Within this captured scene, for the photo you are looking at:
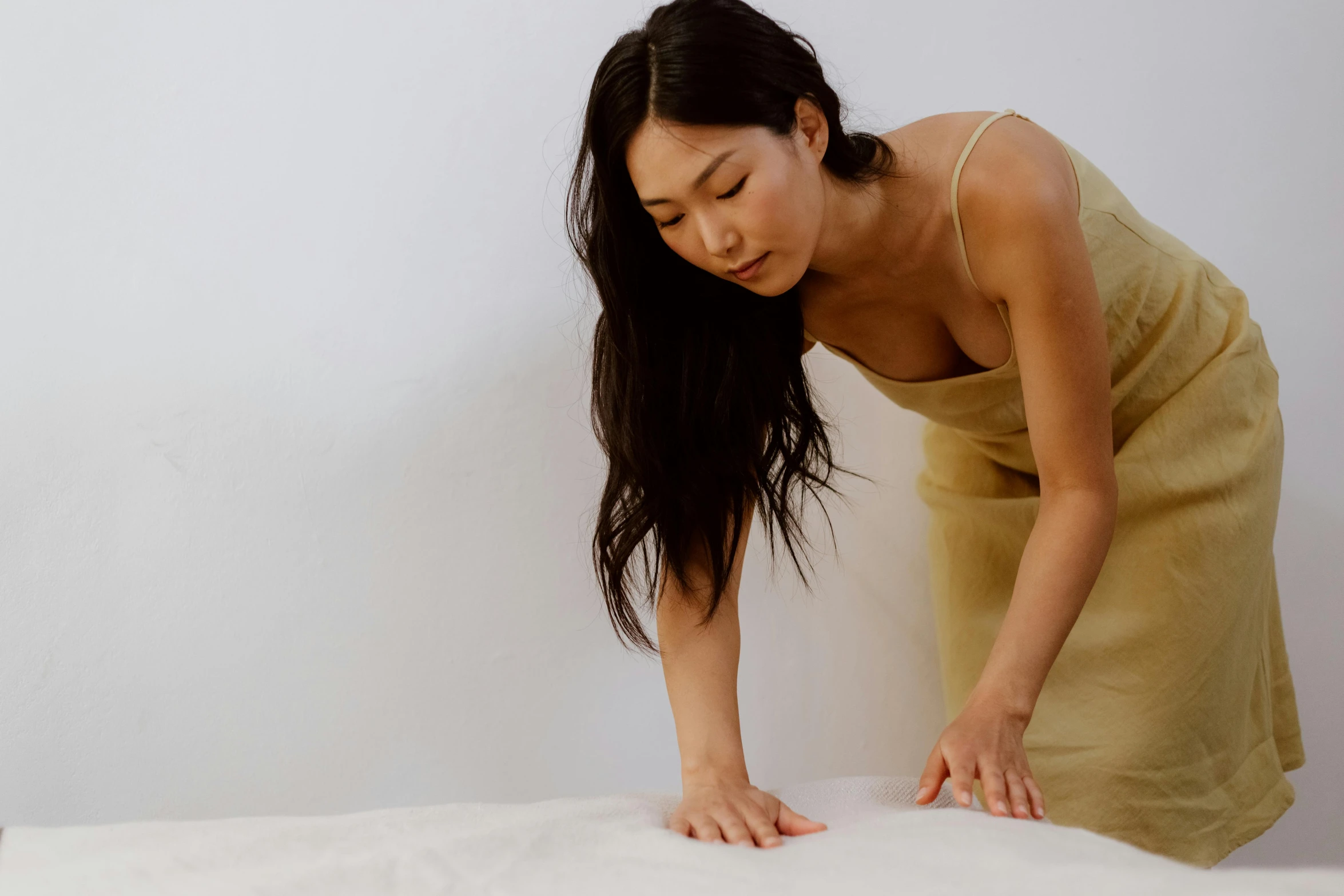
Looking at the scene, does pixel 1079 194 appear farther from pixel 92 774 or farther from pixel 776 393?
pixel 92 774

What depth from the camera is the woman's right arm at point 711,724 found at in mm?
890

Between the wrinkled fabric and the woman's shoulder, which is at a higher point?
the woman's shoulder

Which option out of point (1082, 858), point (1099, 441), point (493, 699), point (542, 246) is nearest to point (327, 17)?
point (542, 246)

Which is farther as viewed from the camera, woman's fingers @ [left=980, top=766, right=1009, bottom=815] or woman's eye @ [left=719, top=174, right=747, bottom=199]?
woman's eye @ [left=719, top=174, right=747, bottom=199]

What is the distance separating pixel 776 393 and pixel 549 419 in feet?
1.22

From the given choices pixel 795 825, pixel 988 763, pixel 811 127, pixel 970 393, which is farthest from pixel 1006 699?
pixel 811 127

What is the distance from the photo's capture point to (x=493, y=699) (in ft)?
4.87

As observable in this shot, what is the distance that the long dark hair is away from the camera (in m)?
1.12

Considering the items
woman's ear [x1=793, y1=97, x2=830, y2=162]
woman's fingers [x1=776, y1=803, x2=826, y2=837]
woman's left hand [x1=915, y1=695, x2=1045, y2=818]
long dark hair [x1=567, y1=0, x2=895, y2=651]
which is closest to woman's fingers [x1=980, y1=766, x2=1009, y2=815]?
woman's left hand [x1=915, y1=695, x2=1045, y2=818]

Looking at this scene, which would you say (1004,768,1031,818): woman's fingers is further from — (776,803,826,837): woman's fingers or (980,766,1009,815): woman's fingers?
(776,803,826,837): woman's fingers

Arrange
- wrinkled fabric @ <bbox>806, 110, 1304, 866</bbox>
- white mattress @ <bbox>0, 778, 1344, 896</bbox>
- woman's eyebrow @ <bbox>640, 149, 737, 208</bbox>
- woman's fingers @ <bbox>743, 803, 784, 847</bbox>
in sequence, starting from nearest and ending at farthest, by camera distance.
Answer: white mattress @ <bbox>0, 778, 1344, 896</bbox> < woman's fingers @ <bbox>743, 803, 784, 847</bbox> < woman's eyebrow @ <bbox>640, 149, 737, 208</bbox> < wrinkled fabric @ <bbox>806, 110, 1304, 866</bbox>

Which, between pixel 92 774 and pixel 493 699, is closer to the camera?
pixel 92 774

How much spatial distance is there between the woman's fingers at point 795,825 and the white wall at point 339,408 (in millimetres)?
626

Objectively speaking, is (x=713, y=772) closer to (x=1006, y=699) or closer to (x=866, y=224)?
(x=1006, y=699)
